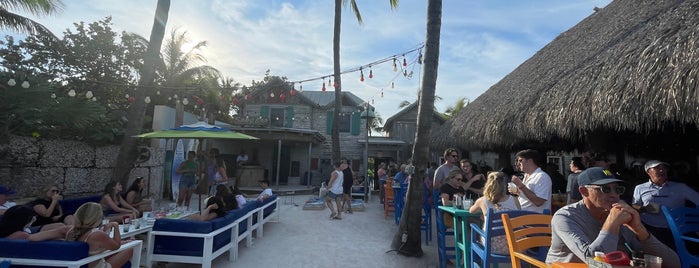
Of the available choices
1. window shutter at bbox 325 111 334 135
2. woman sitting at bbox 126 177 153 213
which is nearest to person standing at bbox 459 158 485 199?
woman sitting at bbox 126 177 153 213

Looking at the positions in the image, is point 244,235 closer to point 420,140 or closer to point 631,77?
point 420,140

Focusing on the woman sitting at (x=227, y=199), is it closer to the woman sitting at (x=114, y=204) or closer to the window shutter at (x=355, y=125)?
the woman sitting at (x=114, y=204)

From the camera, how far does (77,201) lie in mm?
5242

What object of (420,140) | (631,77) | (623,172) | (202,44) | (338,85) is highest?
(202,44)

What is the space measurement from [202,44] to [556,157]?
19218 millimetres

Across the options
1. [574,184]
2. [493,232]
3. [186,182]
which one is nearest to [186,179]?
[186,182]

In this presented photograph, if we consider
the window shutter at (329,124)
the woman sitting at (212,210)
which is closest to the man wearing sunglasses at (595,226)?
the woman sitting at (212,210)

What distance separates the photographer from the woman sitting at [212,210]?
169 inches

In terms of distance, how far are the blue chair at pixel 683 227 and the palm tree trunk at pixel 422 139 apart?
266cm

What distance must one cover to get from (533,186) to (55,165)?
29.4 ft

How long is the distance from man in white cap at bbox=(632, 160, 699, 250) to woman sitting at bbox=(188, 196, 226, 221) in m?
5.00

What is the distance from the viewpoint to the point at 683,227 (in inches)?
114

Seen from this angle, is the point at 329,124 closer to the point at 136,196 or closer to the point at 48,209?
the point at 136,196

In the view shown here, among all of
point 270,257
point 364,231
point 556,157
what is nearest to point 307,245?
point 270,257
